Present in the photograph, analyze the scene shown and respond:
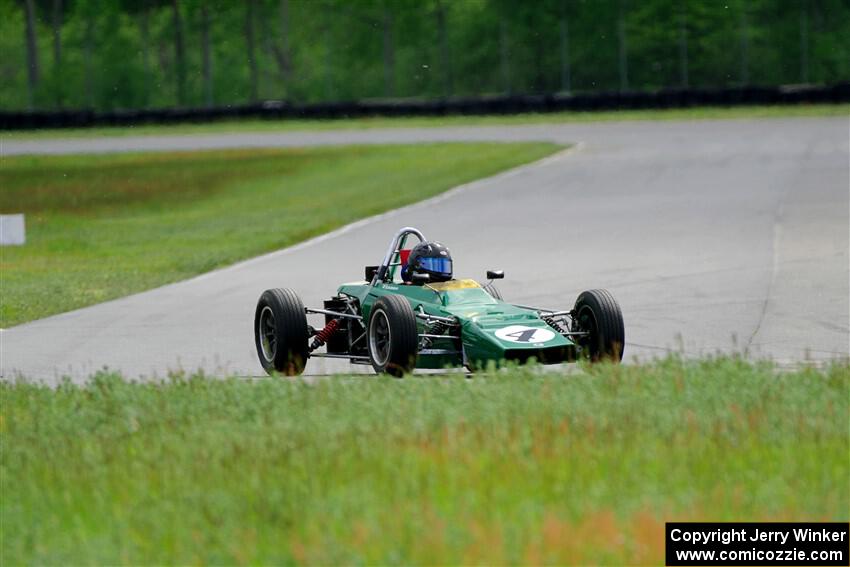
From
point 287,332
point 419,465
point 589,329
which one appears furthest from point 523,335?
point 419,465

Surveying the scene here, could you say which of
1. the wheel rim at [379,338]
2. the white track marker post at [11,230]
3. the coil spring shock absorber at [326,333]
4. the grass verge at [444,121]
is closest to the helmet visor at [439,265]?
the wheel rim at [379,338]

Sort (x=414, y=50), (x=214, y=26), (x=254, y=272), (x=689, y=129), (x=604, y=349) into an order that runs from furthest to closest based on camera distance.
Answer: (x=214, y=26)
(x=414, y=50)
(x=689, y=129)
(x=254, y=272)
(x=604, y=349)

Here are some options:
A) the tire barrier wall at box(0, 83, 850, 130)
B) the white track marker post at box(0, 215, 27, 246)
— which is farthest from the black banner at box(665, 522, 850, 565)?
the tire barrier wall at box(0, 83, 850, 130)

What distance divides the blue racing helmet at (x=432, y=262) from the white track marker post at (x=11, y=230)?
13952 millimetres

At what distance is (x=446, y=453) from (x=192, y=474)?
1.25 m

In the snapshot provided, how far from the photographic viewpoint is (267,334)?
13.2 m

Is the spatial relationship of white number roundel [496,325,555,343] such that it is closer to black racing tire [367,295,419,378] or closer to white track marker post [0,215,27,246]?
black racing tire [367,295,419,378]

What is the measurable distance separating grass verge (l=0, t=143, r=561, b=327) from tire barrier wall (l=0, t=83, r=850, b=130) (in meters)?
18.0

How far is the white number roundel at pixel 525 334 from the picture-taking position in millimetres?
11430

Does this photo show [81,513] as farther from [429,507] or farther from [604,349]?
[604,349]

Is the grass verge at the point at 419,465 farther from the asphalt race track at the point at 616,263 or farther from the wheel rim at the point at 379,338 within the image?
the asphalt race track at the point at 616,263

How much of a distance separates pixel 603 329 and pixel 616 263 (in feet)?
29.4

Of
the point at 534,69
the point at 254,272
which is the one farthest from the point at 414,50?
the point at 254,272

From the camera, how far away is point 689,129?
52781mm
